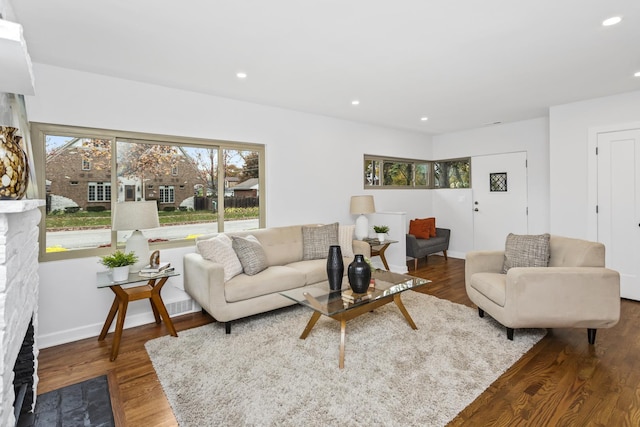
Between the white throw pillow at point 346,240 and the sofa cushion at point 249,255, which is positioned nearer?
the sofa cushion at point 249,255

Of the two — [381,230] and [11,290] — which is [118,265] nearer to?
[11,290]

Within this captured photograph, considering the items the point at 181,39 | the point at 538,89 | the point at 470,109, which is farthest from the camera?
the point at 470,109

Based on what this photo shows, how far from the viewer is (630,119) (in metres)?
3.80

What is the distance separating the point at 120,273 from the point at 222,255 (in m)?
0.85

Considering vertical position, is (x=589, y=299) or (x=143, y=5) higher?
(x=143, y=5)

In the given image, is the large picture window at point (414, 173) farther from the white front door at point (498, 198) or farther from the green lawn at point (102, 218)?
the green lawn at point (102, 218)

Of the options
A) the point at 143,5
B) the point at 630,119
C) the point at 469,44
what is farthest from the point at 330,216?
the point at 630,119

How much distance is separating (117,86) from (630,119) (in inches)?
223

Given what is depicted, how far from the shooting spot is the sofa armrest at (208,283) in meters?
2.86

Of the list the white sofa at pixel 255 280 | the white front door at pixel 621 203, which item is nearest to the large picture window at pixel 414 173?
the white sofa at pixel 255 280

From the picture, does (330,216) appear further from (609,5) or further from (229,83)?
(609,5)

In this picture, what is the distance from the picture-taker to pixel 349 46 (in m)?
2.57

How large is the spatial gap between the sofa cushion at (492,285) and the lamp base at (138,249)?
313cm

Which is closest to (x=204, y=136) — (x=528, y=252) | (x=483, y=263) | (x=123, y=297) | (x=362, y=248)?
(x=123, y=297)
